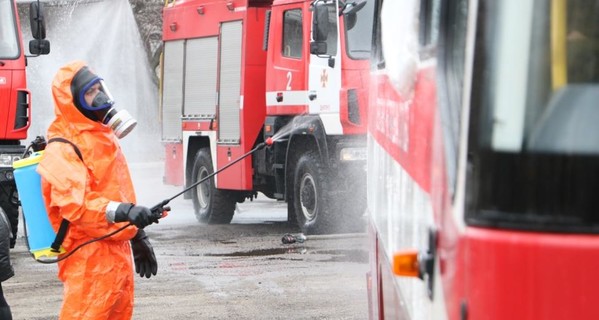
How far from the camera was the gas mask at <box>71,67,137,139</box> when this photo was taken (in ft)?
19.8

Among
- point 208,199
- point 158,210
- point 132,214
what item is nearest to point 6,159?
point 208,199

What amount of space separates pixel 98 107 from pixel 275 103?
9824mm

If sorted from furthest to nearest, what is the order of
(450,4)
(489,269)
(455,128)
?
(450,4), (455,128), (489,269)

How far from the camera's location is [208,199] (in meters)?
18.2

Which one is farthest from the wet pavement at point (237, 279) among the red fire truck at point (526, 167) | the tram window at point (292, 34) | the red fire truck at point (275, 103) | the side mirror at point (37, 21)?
the red fire truck at point (526, 167)

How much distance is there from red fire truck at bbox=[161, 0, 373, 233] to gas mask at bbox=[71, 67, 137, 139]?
7919 millimetres

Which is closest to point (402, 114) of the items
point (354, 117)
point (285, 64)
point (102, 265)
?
point (102, 265)

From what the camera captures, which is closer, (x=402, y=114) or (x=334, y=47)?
(x=402, y=114)

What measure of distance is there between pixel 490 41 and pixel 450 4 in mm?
586

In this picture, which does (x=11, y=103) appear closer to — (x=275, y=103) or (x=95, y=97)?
(x=275, y=103)

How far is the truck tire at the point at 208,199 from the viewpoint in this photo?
1786cm

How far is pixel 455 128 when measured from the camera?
91.7 inches

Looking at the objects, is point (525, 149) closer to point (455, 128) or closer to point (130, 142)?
point (455, 128)

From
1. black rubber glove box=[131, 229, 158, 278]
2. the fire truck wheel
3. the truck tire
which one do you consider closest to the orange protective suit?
black rubber glove box=[131, 229, 158, 278]
